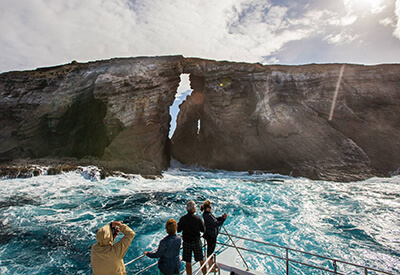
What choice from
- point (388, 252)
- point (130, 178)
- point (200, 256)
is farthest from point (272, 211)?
point (130, 178)

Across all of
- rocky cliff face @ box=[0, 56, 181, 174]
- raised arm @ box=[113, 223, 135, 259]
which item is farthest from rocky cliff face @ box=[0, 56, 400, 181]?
raised arm @ box=[113, 223, 135, 259]

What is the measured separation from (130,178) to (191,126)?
13044 millimetres

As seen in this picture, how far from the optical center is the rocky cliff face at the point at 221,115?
19.0 m

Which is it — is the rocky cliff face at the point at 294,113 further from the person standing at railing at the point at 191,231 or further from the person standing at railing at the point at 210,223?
the person standing at railing at the point at 191,231

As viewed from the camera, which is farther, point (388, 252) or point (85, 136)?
point (85, 136)

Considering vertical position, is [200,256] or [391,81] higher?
[391,81]

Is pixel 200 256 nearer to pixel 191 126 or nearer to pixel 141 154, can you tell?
pixel 141 154

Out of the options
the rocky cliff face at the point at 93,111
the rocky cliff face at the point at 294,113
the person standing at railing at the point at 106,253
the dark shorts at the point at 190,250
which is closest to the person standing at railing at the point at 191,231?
the dark shorts at the point at 190,250

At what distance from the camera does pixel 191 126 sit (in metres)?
27.6

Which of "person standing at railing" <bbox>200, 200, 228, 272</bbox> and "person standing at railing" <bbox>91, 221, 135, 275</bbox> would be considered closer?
"person standing at railing" <bbox>91, 221, 135, 275</bbox>

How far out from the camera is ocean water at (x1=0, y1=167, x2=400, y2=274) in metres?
5.91

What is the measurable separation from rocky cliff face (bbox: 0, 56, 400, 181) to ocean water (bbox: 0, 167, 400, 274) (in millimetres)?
4760

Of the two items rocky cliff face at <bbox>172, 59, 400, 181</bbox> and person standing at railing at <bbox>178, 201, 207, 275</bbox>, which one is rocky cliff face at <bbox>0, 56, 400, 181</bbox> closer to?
rocky cliff face at <bbox>172, 59, 400, 181</bbox>

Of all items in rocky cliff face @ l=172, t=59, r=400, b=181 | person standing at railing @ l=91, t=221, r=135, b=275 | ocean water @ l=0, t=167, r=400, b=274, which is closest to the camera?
person standing at railing @ l=91, t=221, r=135, b=275
